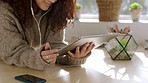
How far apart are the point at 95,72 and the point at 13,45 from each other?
15.0 inches

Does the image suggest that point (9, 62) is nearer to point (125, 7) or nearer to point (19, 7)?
point (19, 7)

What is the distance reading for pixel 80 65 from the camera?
4.75ft

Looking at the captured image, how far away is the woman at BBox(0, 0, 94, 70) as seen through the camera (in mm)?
1312

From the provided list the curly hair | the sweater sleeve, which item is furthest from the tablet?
the curly hair

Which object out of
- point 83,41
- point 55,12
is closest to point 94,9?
point 55,12

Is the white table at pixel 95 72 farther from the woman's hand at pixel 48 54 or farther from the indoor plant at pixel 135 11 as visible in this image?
the indoor plant at pixel 135 11

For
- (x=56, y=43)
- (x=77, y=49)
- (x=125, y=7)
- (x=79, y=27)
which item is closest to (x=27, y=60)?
(x=77, y=49)

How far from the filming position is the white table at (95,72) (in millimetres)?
1226

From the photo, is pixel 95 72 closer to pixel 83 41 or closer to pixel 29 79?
pixel 83 41

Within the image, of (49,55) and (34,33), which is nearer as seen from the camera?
(49,55)

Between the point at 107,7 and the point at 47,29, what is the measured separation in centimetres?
59

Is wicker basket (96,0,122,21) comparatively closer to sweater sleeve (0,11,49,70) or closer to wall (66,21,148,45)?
wall (66,21,148,45)

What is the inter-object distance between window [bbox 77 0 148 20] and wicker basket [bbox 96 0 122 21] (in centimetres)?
15

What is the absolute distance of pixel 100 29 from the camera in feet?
6.85
